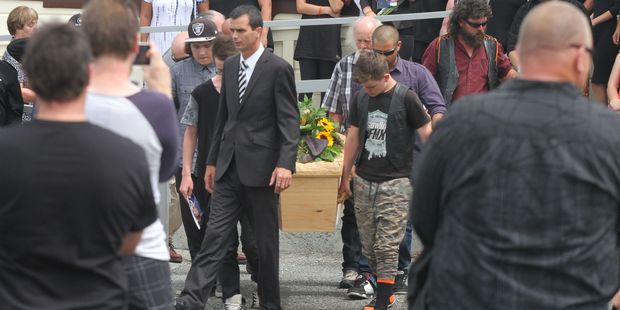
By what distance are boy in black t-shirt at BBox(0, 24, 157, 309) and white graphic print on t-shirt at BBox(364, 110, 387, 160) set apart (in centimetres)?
404

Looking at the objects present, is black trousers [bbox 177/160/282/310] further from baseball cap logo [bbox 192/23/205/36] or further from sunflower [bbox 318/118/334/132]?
baseball cap logo [bbox 192/23/205/36]

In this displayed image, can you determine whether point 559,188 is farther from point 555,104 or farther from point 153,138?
point 153,138

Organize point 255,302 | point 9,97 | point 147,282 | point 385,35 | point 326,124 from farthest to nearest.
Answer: point 9,97 < point 326,124 < point 255,302 < point 385,35 < point 147,282

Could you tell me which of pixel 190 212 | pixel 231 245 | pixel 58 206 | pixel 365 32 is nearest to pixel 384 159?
pixel 231 245

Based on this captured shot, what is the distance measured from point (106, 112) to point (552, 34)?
1.65 m

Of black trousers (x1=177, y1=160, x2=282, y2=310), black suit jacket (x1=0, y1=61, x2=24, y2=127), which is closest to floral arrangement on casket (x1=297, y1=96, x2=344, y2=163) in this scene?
black trousers (x1=177, y1=160, x2=282, y2=310)

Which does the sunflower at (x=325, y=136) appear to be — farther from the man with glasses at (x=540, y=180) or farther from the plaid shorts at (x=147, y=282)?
the man with glasses at (x=540, y=180)

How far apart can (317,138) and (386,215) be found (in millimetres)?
955

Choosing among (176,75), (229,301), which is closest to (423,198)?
(229,301)

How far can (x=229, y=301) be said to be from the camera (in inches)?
325

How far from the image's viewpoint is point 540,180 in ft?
12.7

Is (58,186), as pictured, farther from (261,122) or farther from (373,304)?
(373,304)

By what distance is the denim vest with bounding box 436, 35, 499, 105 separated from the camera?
9000 mm

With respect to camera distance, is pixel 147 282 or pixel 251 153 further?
pixel 251 153
